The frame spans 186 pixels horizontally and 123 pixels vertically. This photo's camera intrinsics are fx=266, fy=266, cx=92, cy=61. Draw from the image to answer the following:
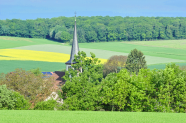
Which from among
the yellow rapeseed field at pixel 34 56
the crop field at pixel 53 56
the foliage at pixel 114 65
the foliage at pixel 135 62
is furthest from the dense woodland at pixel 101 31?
the foliage at pixel 135 62

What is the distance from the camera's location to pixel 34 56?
92.2 meters

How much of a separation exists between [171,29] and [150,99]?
13049 centimetres

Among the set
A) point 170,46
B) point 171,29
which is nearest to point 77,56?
point 170,46

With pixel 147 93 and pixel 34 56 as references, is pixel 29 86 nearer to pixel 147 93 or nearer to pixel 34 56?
pixel 147 93

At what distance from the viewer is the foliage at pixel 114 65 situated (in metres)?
73.8

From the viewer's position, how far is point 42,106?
31688 millimetres

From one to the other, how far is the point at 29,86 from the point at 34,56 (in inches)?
2183

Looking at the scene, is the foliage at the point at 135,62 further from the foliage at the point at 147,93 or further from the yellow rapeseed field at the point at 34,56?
the foliage at the point at 147,93

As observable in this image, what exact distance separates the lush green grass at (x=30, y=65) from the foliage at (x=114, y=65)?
41.6 feet

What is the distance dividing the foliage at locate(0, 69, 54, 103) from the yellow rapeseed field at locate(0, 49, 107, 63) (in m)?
45.8

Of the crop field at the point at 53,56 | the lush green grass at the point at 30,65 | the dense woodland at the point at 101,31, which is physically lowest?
the lush green grass at the point at 30,65

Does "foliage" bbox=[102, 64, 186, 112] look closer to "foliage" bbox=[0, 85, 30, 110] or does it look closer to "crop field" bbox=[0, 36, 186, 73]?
"foliage" bbox=[0, 85, 30, 110]
